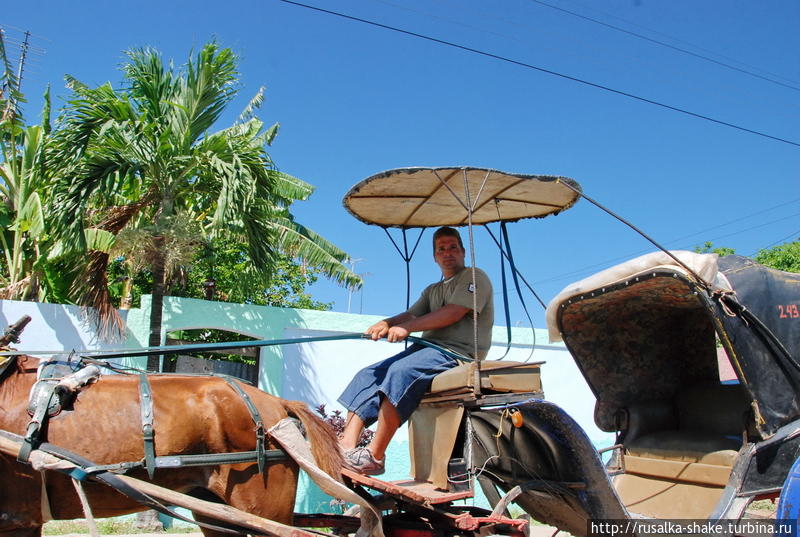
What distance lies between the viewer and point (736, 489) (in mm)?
3340

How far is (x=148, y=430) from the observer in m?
3.00

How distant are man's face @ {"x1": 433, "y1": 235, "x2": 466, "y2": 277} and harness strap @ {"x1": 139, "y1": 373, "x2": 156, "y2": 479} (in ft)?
6.91

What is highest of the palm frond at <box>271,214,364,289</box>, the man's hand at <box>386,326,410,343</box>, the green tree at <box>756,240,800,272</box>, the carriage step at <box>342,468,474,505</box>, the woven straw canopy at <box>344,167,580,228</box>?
the green tree at <box>756,240,800,272</box>

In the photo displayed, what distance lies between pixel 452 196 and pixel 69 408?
8.99 ft

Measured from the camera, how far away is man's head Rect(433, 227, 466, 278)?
172 inches

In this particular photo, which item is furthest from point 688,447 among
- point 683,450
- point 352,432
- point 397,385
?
point 352,432

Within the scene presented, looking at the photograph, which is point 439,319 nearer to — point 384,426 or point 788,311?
point 384,426

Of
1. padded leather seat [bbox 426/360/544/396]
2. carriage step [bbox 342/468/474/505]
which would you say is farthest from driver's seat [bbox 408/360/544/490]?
carriage step [bbox 342/468/474/505]

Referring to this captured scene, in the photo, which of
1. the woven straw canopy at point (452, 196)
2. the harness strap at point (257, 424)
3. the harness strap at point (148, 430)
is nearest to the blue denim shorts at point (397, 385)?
the harness strap at point (257, 424)

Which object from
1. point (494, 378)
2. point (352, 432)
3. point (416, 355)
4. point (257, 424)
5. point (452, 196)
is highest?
point (452, 196)

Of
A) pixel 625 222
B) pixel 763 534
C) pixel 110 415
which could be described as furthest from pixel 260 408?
pixel 763 534

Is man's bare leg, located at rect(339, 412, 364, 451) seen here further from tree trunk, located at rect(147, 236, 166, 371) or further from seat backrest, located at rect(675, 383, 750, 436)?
tree trunk, located at rect(147, 236, 166, 371)

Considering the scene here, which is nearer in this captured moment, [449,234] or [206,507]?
[206,507]

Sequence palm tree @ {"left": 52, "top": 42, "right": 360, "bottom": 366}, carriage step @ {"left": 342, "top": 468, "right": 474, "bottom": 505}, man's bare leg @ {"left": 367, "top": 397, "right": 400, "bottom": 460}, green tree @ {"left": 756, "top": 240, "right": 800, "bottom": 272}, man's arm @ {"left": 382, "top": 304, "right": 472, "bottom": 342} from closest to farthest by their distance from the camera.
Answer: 1. carriage step @ {"left": 342, "top": 468, "right": 474, "bottom": 505}
2. man's bare leg @ {"left": 367, "top": 397, "right": 400, "bottom": 460}
3. man's arm @ {"left": 382, "top": 304, "right": 472, "bottom": 342}
4. palm tree @ {"left": 52, "top": 42, "right": 360, "bottom": 366}
5. green tree @ {"left": 756, "top": 240, "right": 800, "bottom": 272}
